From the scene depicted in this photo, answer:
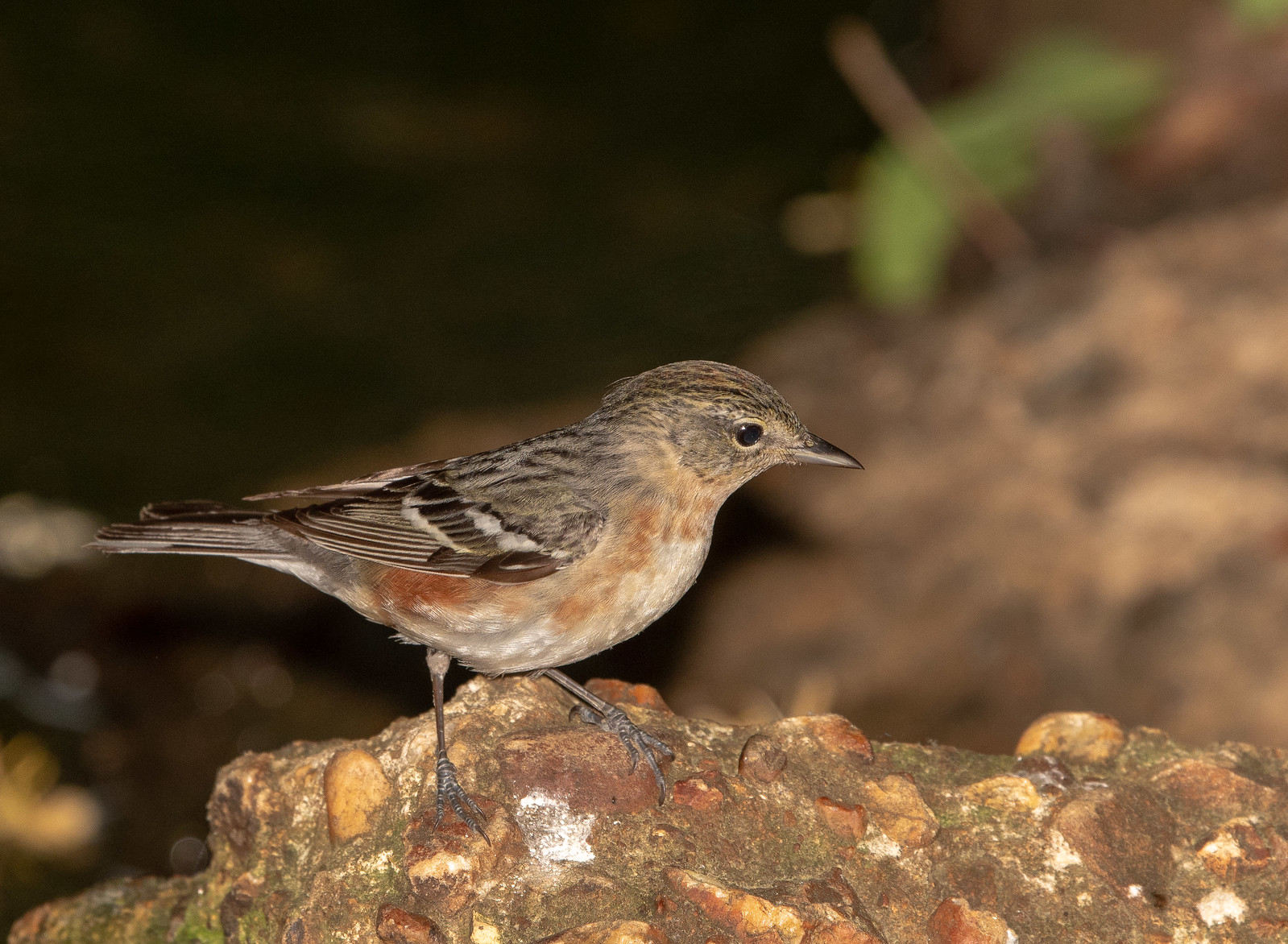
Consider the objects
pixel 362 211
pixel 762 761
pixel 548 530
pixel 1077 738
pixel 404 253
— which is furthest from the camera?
pixel 362 211

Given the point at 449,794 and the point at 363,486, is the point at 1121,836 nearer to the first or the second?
the point at 449,794

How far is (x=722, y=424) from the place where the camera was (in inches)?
187

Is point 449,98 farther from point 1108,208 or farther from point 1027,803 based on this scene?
point 1027,803

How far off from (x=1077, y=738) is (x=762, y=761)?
1116mm

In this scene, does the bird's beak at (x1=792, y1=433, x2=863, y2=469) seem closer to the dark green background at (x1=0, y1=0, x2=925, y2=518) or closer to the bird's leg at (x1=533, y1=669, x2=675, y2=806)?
the bird's leg at (x1=533, y1=669, x2=675, y2=806)

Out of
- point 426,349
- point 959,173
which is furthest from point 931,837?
point 426,349

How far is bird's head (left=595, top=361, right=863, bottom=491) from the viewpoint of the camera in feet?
15.5

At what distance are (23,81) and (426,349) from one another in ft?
18.2

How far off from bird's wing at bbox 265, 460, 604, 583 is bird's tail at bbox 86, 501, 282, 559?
167mm

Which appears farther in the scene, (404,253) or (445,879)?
(404,253)

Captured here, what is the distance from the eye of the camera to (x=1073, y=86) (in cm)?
917

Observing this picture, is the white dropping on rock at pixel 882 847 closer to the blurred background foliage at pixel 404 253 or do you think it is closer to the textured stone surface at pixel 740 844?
the textured stone surface at pixel 740 844

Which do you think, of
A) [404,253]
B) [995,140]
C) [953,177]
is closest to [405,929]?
[953,177]

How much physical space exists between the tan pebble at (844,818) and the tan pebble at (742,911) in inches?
15.0
